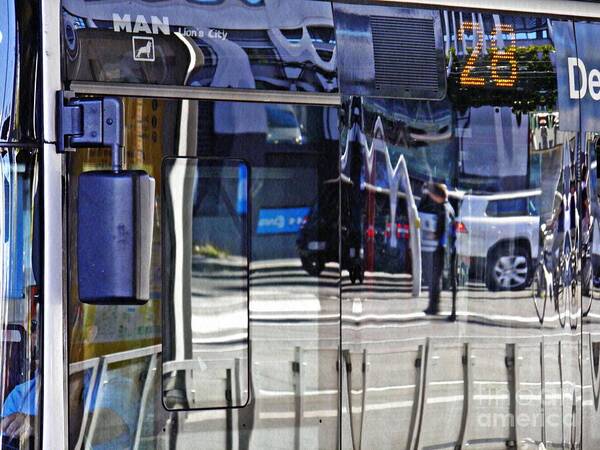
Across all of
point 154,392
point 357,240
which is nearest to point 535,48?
point 357,240

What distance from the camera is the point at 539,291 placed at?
4.84 meters

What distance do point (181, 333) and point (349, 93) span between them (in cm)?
127

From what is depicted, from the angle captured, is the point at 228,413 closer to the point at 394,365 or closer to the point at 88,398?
the point at 88,398

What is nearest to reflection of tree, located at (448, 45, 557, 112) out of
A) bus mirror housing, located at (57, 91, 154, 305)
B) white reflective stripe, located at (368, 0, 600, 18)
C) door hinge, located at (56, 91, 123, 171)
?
white reflective stripe, located at (368, 0, 600, 18)

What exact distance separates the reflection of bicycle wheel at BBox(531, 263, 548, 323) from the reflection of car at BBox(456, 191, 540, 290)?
0.12 ft

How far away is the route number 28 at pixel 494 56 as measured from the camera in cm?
478

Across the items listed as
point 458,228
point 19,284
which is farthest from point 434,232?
point 19,284

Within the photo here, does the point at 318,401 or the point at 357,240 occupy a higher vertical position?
the point at 357,240

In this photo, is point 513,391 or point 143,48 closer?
point 143,48

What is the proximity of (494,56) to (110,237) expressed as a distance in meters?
2.13

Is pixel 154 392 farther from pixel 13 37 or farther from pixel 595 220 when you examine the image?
pixel 595 220

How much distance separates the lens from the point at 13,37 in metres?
3.98

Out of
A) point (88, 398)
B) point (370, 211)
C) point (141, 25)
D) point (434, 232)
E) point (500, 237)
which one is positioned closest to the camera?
point (88, 398)

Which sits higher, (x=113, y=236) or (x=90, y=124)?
(x=90, y=124)
